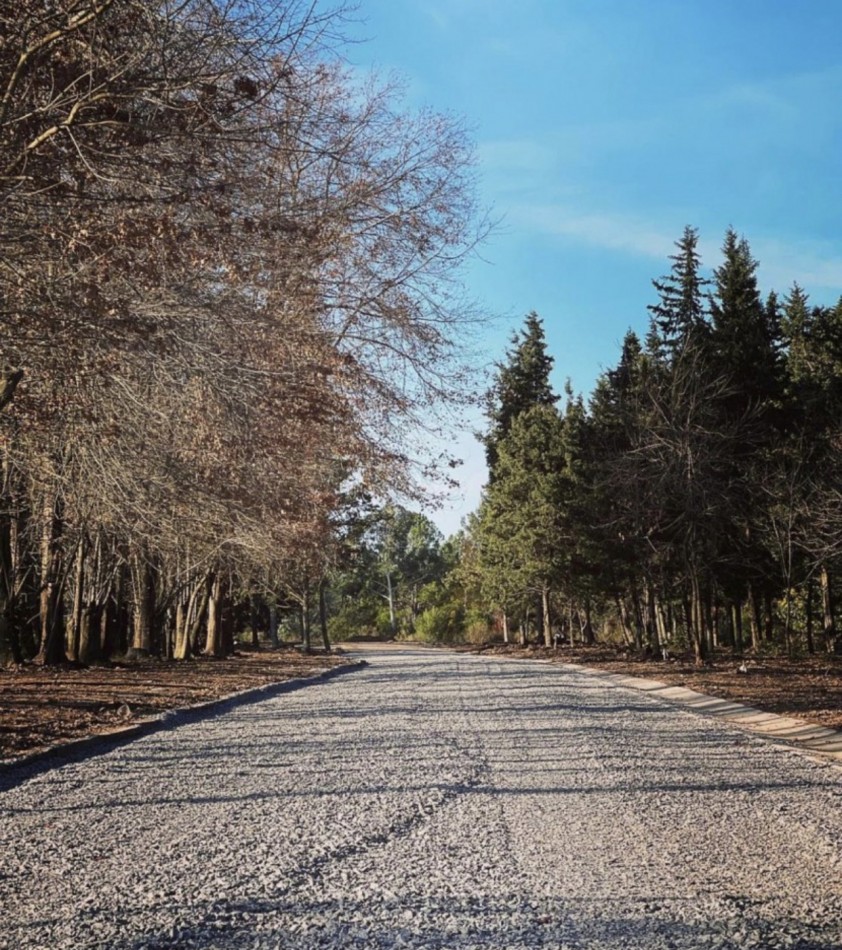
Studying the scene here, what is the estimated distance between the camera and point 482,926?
4.47 meters

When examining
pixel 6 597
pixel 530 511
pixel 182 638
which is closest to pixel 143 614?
pixel 182 638

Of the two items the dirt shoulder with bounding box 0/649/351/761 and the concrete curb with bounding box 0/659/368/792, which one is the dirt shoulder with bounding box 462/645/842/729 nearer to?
the concrete curb with bounding box 0/659/368/792

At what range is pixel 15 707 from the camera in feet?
44.3

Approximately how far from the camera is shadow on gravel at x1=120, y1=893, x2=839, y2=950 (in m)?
4.21

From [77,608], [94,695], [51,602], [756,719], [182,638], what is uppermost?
[51,602]

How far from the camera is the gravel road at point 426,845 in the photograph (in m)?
4.44

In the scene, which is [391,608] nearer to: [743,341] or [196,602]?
[196,602]

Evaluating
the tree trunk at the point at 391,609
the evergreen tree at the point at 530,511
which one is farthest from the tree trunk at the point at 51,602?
the tree trunk at the point at 391,609

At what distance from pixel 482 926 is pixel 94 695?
1263 centimetres

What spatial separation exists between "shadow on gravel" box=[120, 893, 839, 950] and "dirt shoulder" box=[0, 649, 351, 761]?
233 inches

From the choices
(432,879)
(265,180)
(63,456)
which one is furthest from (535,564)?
(432,879)

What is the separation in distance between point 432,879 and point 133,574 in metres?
24.4

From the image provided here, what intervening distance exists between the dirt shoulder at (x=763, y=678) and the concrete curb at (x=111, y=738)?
27.7ft

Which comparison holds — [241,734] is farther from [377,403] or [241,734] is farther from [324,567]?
[324,567]
